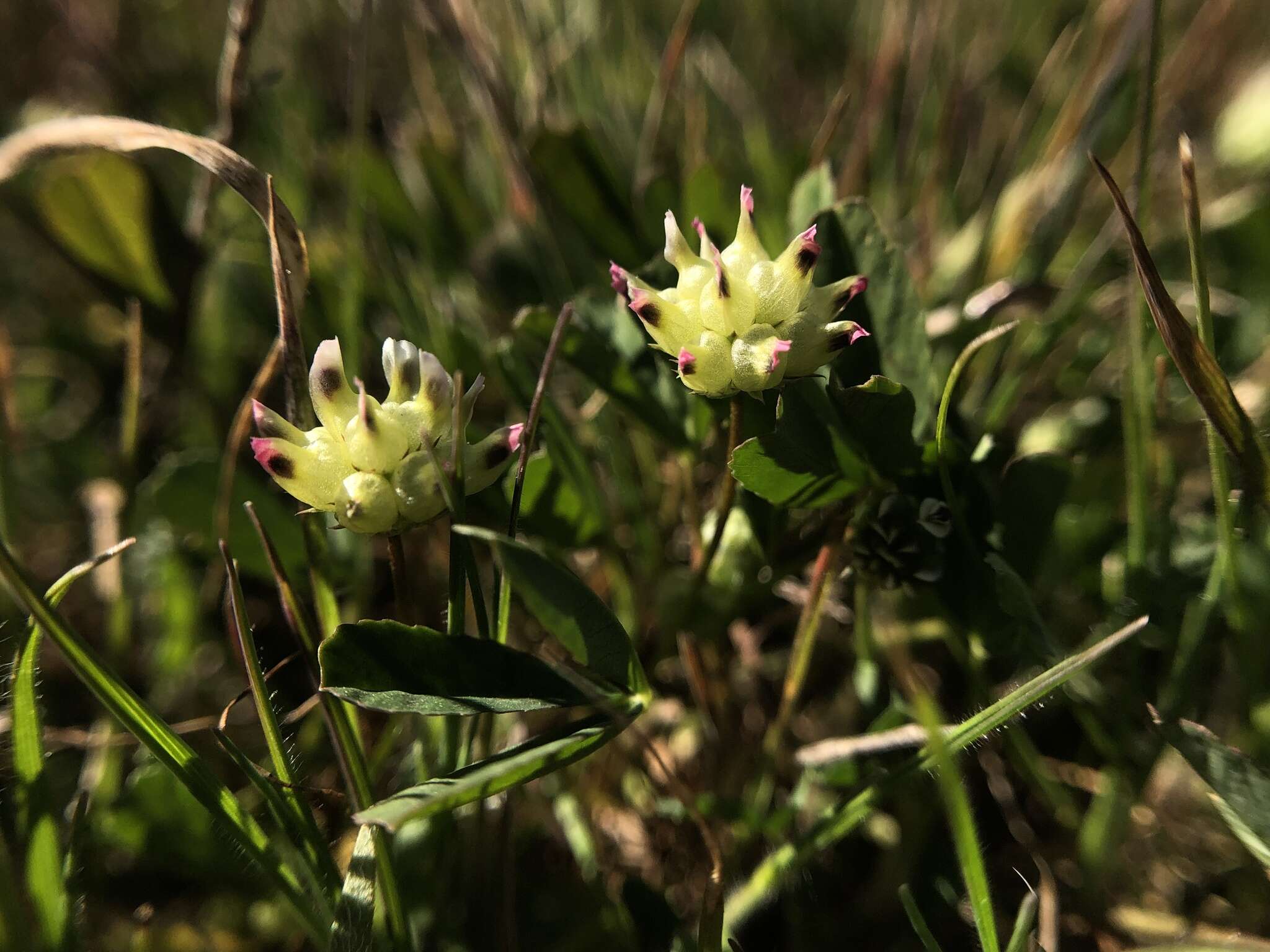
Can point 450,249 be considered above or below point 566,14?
below

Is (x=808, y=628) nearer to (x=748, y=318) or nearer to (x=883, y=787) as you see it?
(x=883, y=787)

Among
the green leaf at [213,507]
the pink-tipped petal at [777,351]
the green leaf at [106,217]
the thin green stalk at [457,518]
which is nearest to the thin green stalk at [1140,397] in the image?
the pink-tipped petal at [777,351]

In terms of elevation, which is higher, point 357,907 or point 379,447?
point 379,447

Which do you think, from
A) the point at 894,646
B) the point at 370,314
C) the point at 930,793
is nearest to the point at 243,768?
the point at 894,646

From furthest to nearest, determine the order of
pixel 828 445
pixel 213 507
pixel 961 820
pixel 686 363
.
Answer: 1. pixel 213 507
2. pixel 828 445
3. pixel 686 363
4. pixel 961 820

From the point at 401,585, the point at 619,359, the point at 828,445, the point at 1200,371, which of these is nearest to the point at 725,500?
the point at 828,445

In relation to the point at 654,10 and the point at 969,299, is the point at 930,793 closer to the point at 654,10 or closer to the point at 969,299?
the point at 969,299

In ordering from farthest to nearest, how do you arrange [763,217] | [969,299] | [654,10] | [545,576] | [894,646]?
[654,10]
[763,217]
[969,299]
[545,576]
[894,646]
